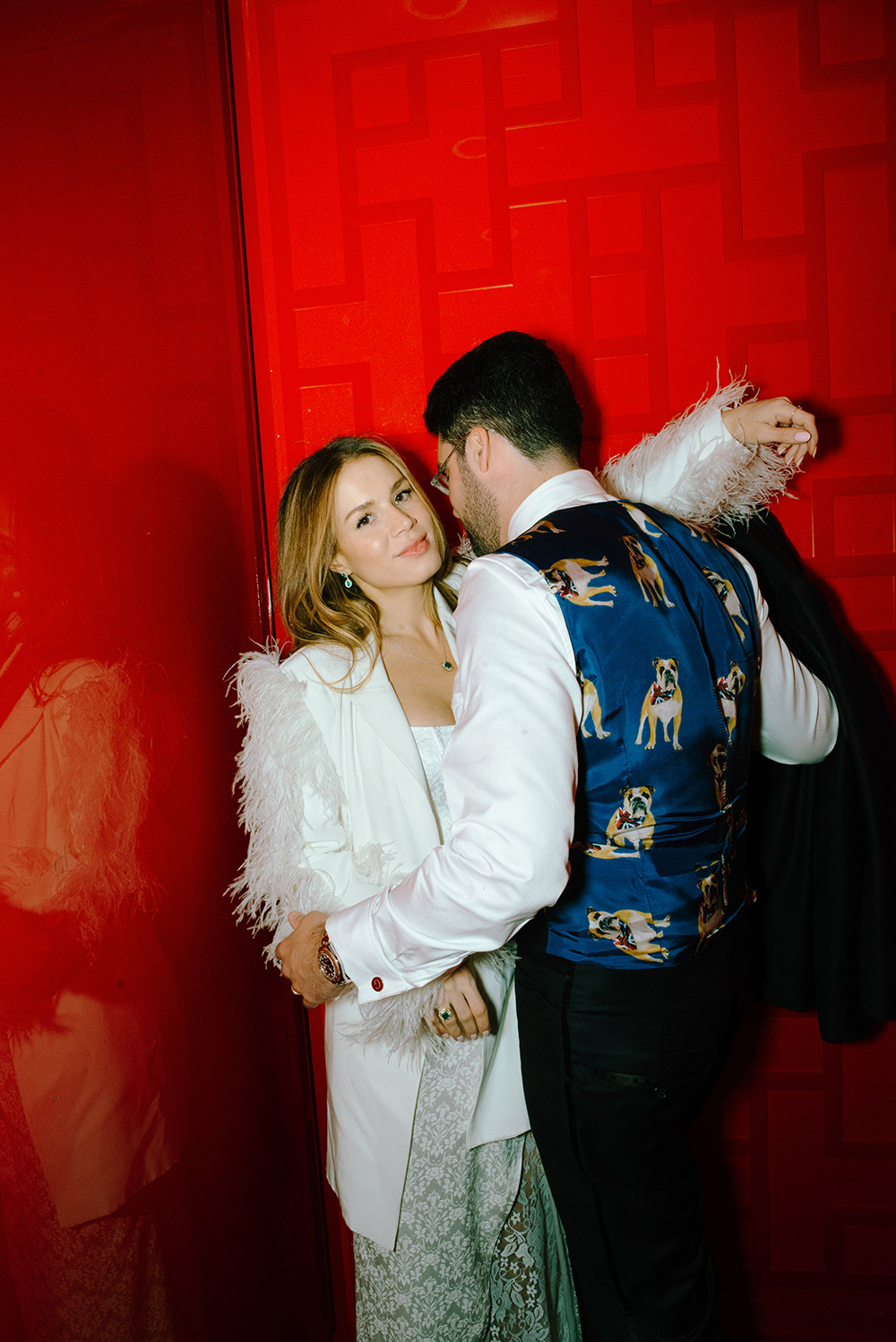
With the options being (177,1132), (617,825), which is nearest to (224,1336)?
(177,1132)

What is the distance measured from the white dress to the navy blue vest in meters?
0.42

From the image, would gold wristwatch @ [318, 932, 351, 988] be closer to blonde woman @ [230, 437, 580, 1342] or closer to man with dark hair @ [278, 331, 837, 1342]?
man with dark hair @ [278, 331, 837, 1342]

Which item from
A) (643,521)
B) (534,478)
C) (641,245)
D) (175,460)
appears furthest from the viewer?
(641,245)

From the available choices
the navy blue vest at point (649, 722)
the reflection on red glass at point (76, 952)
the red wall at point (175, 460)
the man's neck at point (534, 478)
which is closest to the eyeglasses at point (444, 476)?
the man's neck at point (534, 478)

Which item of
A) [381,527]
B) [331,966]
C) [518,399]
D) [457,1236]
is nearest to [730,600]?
[518,399]

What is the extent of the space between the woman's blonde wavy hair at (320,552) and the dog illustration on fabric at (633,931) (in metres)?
0.66

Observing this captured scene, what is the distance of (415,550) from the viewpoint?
149 centimetres

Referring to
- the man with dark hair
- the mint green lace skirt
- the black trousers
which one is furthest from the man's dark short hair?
the mint green lace skirt

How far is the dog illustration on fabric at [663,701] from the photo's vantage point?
100cm

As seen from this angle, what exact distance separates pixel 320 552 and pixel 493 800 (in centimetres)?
75

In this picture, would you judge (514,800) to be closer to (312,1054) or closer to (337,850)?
(337,850)

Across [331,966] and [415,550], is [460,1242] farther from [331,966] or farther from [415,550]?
[415,550]

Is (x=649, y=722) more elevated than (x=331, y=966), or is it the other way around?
(x=649, y=722)

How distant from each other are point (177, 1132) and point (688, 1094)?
0.75m
